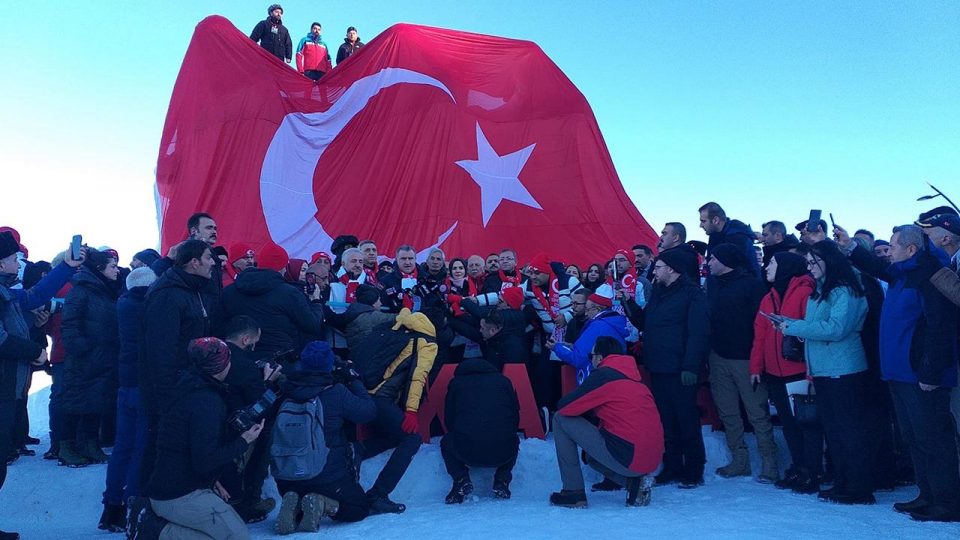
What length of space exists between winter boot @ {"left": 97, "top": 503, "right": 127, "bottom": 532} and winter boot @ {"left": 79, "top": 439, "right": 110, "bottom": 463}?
139 centimetres

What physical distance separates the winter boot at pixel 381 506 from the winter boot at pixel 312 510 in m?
0.49

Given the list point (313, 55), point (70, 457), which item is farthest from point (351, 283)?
point (313, 55)

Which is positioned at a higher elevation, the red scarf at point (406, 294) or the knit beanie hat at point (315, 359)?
the red scarf at point (406, 294)

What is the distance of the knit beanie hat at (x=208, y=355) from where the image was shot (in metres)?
4.28

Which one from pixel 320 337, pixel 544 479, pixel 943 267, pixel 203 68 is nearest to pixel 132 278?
pixel 320 337

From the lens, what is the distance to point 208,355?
428 centimetres

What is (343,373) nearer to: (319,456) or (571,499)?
(319,456)

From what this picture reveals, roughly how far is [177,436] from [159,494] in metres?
0.34

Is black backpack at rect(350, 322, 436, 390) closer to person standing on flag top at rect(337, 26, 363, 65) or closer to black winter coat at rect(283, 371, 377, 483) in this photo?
black winter coat at rect(283, 371, 377, 483)

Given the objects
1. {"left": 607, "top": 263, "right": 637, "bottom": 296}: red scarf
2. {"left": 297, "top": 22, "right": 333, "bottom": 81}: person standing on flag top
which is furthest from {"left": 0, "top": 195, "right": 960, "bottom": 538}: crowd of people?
{"left": 297, "top": 22, "right": 333, "bottom": 81}: person standing on flag top

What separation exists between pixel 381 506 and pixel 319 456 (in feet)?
2.54

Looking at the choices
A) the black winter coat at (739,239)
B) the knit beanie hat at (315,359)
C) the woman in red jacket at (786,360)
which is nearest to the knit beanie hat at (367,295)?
the knit beanie hat at (315,359)

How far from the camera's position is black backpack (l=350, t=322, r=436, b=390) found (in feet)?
20.0

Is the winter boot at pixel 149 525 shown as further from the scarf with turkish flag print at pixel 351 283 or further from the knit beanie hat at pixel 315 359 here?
the scarf with turkish flag print at pixel 351 283
